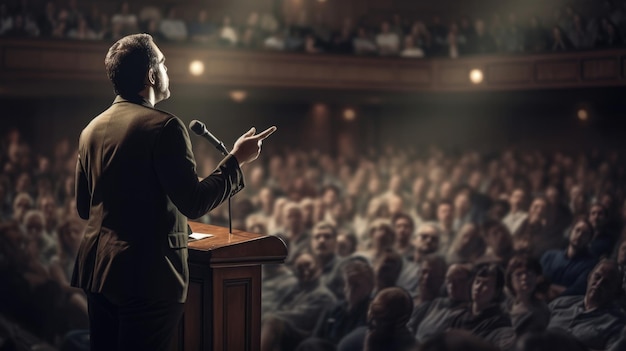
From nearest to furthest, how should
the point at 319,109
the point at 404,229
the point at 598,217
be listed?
the point at 598,217 < the point at 404,229 < the point at 319,109

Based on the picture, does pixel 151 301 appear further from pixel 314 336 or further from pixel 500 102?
pixel 500 102

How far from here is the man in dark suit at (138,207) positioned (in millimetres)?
2242

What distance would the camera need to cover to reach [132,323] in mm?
2254

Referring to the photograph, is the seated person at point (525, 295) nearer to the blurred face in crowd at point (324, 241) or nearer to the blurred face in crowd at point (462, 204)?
the blurred face in crowd at point (324, 241)

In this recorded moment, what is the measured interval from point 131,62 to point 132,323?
0.73m

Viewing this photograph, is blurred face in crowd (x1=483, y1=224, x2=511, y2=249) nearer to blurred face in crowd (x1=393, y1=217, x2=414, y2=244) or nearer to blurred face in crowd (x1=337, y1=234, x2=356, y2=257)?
blurred face in crowd (x1=393, y1=217, x2=414, y2=244)

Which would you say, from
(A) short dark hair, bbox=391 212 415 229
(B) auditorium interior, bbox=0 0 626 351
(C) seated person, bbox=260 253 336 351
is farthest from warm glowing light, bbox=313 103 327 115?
(C) seated person, bbox=260 253 336 351

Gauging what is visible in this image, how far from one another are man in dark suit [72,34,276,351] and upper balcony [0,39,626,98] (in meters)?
9.20

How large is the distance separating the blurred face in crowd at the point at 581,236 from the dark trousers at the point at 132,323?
14.6ft

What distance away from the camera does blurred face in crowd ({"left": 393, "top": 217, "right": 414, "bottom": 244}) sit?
753cm

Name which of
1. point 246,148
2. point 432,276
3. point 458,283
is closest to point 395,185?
point 432,276

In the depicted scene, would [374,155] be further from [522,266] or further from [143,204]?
[143,204]

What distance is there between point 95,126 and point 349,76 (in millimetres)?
10389

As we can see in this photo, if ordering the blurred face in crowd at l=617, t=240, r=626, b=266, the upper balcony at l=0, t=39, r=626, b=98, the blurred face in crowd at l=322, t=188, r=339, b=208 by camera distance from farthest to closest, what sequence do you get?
the upper balcony at l=0, t=39, r=626, b=98 → the blurred face in crowd at l=322, t=188, r=339, b=208 → the blurred face in crowd at l=617, t=240, r=626, b=266
